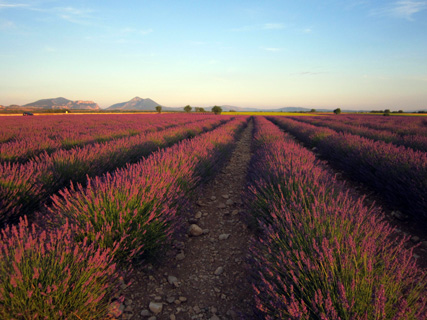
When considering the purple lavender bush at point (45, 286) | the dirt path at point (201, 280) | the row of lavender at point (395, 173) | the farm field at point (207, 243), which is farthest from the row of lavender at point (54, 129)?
the row of lavender at point (395, 173)

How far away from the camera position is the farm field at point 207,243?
1220mm

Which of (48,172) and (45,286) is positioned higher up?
(48,172)

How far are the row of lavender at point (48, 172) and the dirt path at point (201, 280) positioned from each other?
1771mm

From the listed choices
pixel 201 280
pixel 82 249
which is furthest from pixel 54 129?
pixel 201 280

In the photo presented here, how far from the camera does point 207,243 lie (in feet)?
9.29

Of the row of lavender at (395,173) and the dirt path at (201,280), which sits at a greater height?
the row of lavender at (395,173)

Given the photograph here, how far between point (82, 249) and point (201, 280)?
117 cm

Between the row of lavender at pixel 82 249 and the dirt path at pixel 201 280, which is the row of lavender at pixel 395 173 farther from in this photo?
the row of lavender at pixel 82 249

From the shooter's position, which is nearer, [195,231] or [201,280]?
[201,280]

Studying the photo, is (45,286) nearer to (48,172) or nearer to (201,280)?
(201,280)

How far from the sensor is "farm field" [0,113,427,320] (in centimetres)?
122

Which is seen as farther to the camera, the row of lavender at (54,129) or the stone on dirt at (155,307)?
the row of lavender at (54,129)

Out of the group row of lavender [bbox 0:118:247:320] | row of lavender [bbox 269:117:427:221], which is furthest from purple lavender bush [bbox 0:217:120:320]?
row of lavender [bbox 269:117:427:221]

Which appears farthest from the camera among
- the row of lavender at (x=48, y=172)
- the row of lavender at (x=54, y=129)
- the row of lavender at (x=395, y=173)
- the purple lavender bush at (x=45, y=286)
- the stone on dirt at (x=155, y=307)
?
the row of lavender at (x=54, y=129)
